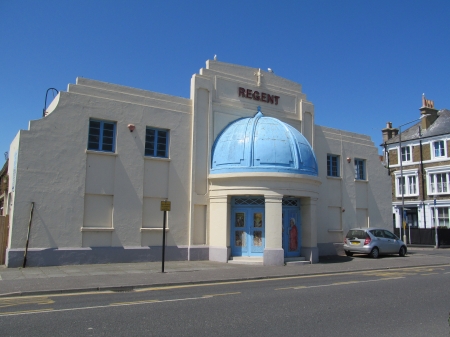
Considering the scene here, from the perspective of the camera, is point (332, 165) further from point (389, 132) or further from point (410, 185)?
point (389, 132)

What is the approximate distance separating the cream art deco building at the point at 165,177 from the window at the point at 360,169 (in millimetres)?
7680

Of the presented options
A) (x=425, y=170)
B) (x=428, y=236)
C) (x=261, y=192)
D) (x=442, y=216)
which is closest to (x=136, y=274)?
(x=261, y=192)

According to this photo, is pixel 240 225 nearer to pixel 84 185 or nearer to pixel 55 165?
pixel 84 185

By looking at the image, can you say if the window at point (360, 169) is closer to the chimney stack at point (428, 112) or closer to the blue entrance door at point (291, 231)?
the blue entrance door at point (291, 231)

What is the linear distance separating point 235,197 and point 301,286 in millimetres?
7739

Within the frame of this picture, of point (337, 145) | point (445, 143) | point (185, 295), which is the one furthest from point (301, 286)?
point (445, 143)

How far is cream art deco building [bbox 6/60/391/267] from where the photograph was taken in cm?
1595

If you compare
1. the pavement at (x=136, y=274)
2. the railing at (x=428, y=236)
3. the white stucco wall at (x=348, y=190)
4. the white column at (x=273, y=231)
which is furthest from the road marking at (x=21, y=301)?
the railing at (x=428, y=236)

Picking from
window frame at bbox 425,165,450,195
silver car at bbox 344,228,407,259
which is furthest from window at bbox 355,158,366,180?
window frame at bbox 425,165,450,195

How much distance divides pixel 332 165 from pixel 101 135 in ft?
A: 45.2

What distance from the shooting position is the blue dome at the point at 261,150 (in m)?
A: 18.4

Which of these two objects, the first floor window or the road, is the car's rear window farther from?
the first floor window

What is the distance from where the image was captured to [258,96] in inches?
853

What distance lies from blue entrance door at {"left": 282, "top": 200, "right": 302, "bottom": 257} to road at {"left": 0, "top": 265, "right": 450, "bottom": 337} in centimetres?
715
